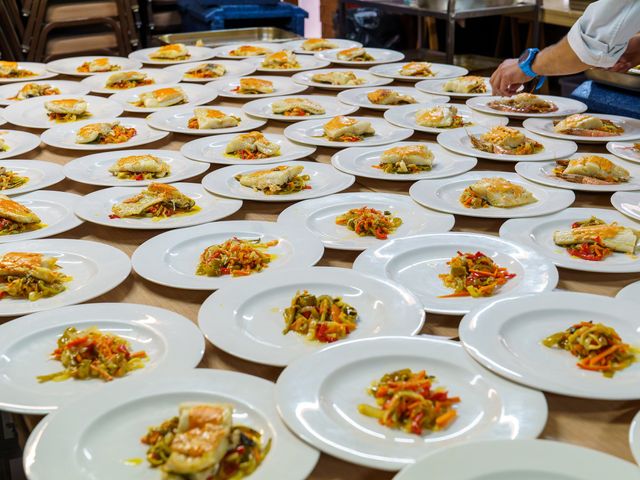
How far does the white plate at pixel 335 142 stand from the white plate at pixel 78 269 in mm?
1049

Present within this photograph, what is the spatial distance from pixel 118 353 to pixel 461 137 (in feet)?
5.64

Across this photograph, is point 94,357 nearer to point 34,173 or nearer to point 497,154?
point 34,173

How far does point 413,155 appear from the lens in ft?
7.66

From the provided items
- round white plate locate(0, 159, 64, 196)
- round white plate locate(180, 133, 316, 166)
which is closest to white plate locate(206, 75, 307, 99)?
round white plate locate(180, 133, 316, 166)

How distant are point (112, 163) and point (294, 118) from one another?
79 cm

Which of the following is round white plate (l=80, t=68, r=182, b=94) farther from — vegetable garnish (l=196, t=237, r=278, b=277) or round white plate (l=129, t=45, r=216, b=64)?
vegetable garnish (l=196, t=237, r=278, b=277)

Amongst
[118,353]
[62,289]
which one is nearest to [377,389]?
[118,353]

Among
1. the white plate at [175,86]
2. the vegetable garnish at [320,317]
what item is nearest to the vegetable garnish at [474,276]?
the vegetable garnish at [320,317]

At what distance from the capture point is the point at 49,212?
6.90ft

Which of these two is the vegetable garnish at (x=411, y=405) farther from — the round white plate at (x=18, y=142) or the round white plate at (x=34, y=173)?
the round white plate at (x=18, y=142)

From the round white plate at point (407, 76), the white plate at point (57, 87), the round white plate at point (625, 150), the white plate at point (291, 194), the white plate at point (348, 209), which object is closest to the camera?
the white plate at point (348, 209)

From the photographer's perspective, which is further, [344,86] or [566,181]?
[344,86]

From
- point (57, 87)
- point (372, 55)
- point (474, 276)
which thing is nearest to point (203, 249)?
point (474, 276)

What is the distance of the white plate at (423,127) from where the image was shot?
9.27ft
